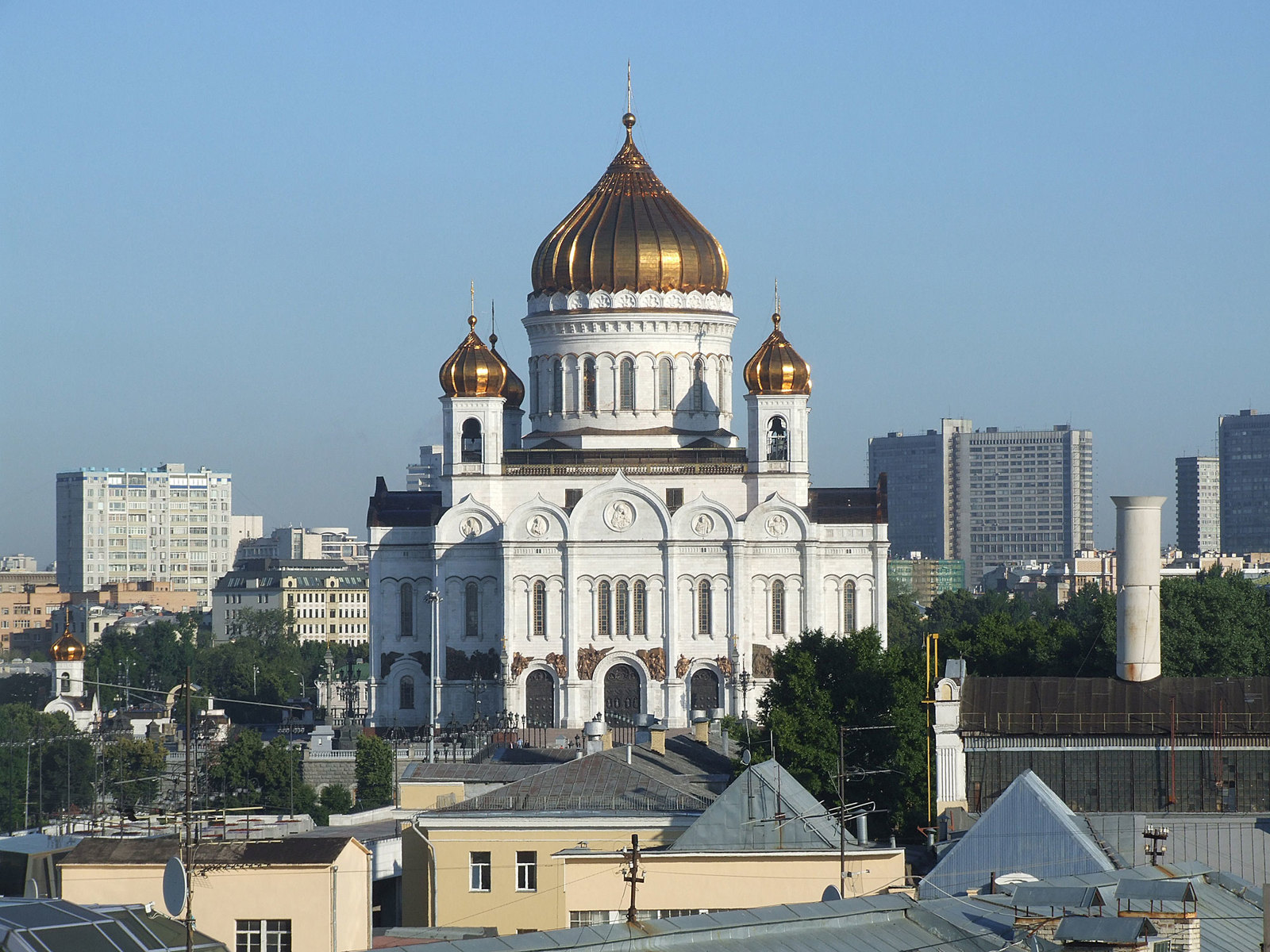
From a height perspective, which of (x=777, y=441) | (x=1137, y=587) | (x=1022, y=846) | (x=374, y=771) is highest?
(x=777, y=441)

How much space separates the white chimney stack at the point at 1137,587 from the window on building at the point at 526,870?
40.7 ft

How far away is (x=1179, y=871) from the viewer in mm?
28391

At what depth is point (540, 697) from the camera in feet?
266

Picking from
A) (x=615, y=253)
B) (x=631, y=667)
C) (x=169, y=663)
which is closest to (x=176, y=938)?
(x=631, y=667)

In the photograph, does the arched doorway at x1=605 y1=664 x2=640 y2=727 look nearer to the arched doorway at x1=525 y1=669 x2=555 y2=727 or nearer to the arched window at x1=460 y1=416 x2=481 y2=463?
the arched doorway at x1=525 y1=669 x2=555 y2=727

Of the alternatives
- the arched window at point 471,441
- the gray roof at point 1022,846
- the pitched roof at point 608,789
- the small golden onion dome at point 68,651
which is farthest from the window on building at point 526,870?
the small golden onion dome at point 68,651

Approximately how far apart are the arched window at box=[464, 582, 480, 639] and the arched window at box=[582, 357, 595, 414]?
709 cm

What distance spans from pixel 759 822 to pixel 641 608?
159ft

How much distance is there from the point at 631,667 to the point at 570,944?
193 ft

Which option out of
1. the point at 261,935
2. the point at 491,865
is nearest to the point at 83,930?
the point at 261,935

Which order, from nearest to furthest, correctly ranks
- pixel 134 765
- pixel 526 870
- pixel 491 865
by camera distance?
pixel 526 870
pixel 491 865
pixel 134 765

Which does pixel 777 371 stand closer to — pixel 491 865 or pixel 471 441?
pixel 471 441

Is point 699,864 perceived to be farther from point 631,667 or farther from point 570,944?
point 631,667

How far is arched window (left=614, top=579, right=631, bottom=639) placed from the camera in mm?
81250
